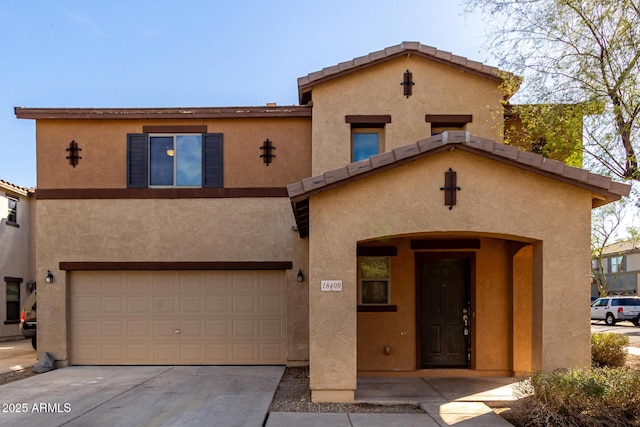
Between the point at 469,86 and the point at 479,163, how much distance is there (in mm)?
4179

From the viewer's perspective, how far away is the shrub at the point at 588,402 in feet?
18.2

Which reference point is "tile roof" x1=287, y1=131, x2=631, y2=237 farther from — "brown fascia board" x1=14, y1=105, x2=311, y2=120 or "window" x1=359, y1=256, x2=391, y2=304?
"brown fascia board" x1=14, y1=105, x2=311, y2=120

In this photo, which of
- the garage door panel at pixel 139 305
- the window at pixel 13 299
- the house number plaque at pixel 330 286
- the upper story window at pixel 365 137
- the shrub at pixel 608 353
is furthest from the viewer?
the window at pixel 13 299

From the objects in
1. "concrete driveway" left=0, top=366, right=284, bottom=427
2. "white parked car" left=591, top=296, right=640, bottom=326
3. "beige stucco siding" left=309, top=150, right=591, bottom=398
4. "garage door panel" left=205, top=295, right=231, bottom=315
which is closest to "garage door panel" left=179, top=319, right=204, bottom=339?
"garage door panel" left=205, top=295, right=231, bottom=315

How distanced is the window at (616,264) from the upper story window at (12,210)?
42.5 meters

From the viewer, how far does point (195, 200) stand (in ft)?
34.1

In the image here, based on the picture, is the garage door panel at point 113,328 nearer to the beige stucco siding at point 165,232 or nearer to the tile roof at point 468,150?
the beige stucco siding at point 165,232

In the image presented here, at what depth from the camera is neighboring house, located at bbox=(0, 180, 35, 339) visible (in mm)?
15367

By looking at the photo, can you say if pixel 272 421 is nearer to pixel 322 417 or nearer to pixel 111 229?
pixel 322 417

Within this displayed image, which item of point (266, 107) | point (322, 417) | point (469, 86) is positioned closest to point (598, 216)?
point (469, 86)

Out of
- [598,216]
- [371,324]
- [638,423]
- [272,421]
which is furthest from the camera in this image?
[598,216]

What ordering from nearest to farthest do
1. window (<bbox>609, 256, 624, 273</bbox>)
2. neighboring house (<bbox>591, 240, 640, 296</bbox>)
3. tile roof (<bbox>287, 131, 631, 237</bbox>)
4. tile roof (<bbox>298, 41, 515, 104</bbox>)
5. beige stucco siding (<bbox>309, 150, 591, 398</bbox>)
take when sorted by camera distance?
1. tile roof (<bbox>287, 131, 631, 237</bbox>)
2. beige stucco siding (<bbox>309, 150, 591, 398</bbox>)
3. tile roof (<bbox>298, 41, 515, 104</bbox>)
4. neighboring house (<bbox>591, 240, 640, 296</bbox>)
5. window (<bbox>609, 256, 624, 273</bbox>)

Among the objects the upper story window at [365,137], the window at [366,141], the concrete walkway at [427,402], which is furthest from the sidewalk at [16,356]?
the window at [366,141]

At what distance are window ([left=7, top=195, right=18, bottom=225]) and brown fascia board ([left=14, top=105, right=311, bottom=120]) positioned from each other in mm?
7262
